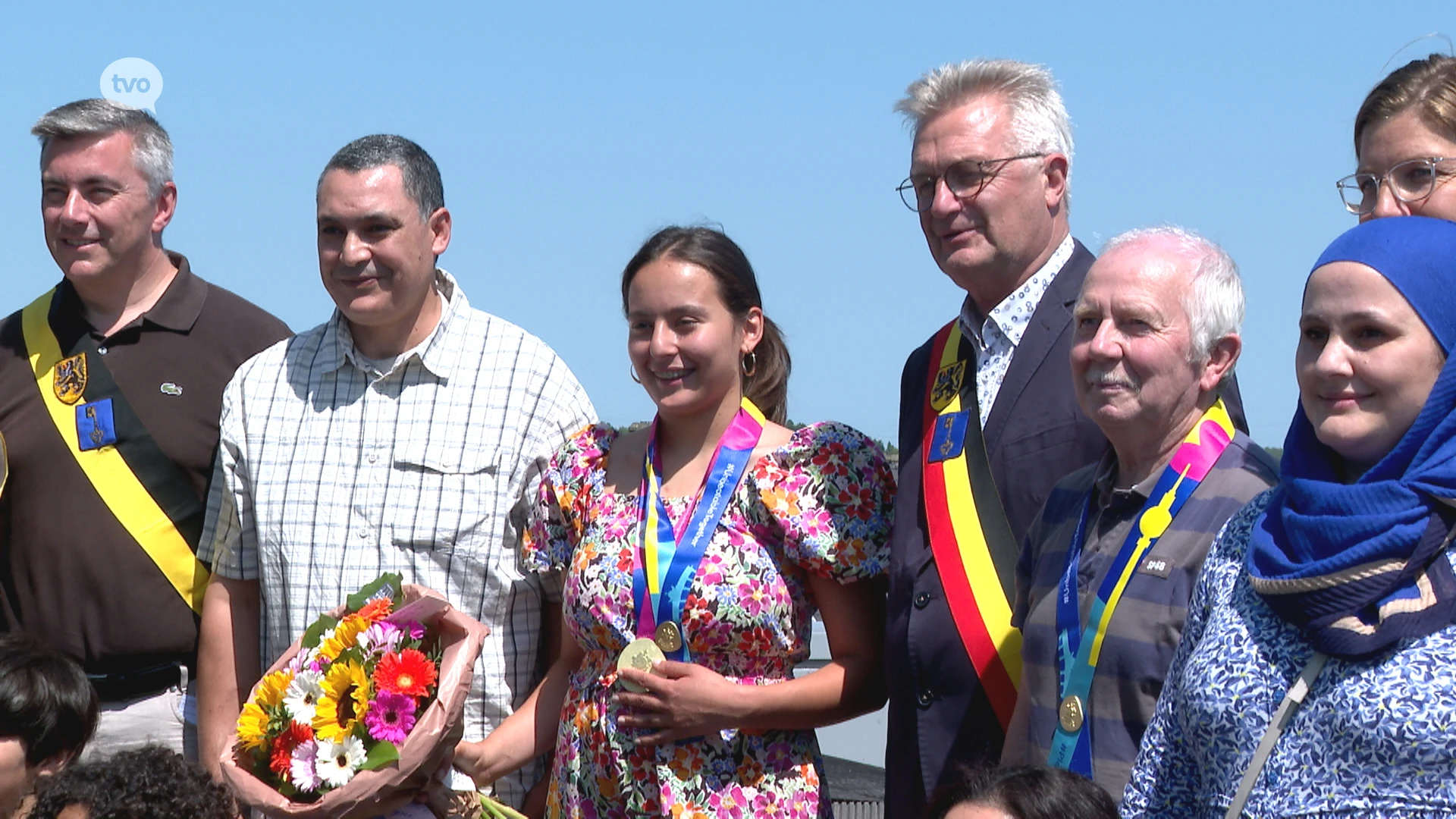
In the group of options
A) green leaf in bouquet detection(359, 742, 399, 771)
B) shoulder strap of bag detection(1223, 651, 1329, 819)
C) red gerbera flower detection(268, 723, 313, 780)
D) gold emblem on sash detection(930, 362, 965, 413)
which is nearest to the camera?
shoulder strap of bag detection(1223, 651, 1329, 819)

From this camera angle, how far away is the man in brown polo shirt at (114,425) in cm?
490

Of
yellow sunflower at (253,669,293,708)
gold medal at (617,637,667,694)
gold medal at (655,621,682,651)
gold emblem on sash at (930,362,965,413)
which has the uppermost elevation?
gold emblem on sash at (930,362,965,413)

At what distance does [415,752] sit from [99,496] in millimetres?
1827

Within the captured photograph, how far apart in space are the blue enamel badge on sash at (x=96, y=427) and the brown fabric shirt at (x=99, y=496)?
6 cm

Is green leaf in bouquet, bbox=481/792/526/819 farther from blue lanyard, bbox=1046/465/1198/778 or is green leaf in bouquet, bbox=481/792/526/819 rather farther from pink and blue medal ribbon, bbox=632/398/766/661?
blue lanyard, bbox=1046/465/1198/778

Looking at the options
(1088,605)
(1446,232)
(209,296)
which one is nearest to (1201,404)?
(1088,605)

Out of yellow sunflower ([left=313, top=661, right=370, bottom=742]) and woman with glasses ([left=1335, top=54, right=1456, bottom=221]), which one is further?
yellow sunflower ([left=313, top=661, right=370, bottom=742])

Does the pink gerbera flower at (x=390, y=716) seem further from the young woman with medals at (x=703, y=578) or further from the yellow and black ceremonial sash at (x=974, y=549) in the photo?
the yellow and black ceremonial sash at (x=974, y=549)

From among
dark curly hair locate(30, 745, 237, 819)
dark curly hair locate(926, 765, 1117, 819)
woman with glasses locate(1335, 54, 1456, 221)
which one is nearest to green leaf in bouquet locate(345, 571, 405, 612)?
dark curly hair locate(30, 745, 237, 819)

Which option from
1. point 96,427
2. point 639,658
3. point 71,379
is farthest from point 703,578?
point 71,379

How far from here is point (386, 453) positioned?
4.53m

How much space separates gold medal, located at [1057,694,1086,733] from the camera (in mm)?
3195

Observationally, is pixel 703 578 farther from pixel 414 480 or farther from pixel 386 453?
pixel 386 453

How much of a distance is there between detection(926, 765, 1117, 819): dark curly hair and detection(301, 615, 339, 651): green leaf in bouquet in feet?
5.42
